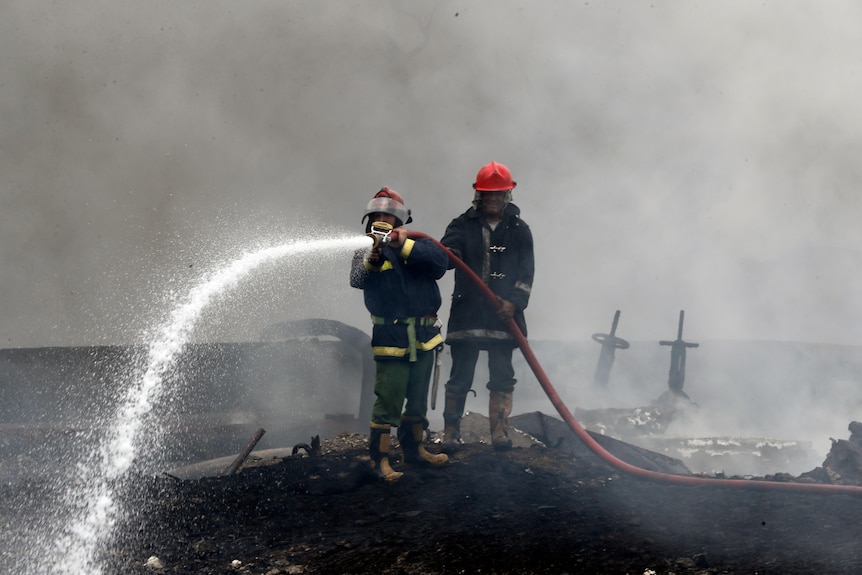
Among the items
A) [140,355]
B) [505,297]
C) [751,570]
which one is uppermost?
[505,297]

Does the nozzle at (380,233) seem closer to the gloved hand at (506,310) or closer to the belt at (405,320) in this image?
the belt at (405,320)

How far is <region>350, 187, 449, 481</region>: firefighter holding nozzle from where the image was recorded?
5117 millimetres

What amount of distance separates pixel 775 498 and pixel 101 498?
431cm

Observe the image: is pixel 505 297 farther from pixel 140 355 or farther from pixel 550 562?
pixel 140 355

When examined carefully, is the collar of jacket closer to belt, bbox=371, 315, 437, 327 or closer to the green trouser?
belt, bbox=371, 315, 437, 327

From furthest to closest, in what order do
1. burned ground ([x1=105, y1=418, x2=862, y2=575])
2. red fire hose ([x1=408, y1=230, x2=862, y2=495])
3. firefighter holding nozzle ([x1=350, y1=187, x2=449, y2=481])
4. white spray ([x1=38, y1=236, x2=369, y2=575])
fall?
1. firefighter holding nozzle ([x1=350, y1=187, x2=449, y2=481])
2. red fire hose ([x1=408, y1=230, x2=862, y2=495])
3. white spray ([x1=38, y1=236, x2=369, y2=575])
4. burned ground ([x1=105, y1=418, x2=862, y2=575])

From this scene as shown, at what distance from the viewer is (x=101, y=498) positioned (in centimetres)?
512

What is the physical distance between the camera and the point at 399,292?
17.0ft

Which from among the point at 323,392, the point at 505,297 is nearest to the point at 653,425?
the point at 323,392

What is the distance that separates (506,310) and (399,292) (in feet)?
3.67

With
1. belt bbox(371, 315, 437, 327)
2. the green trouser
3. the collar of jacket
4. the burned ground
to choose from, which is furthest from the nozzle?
the burned ground

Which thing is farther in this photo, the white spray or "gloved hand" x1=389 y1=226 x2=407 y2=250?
"gloved hand" x1=389 y1=226 x2=407 y2=250

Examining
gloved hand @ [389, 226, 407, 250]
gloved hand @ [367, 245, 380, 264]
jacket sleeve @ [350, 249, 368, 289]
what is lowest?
jacket sleeve @ [350, 249, 368, 289]

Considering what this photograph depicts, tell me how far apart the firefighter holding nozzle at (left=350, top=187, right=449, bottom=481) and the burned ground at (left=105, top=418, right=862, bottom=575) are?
44 cm
